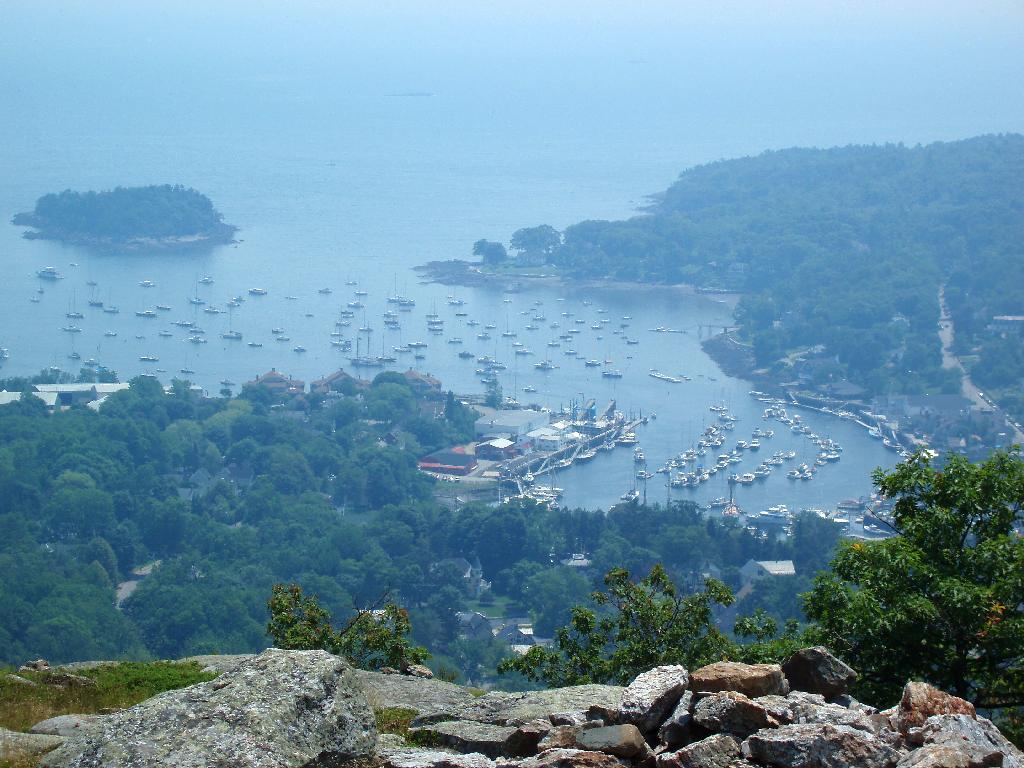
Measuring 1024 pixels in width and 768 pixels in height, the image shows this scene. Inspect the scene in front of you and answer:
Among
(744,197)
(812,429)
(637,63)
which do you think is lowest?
(812,429)

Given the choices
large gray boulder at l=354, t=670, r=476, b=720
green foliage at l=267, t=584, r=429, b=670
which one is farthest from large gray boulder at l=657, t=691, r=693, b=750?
green foliage at l=267, t=584, r=429, b=670

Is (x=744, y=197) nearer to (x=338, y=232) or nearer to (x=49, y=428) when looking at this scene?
(x=338, y=232)

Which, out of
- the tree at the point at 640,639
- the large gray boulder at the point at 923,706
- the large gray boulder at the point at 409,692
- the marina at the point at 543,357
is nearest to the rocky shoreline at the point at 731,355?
the marina at the point at 543,357

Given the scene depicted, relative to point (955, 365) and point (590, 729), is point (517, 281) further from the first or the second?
point (590, 729)

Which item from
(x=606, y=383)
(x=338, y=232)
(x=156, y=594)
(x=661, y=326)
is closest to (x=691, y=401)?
(x=606, y=383)

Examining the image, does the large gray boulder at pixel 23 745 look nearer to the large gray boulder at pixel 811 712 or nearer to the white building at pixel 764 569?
the large gray boulder at pixel 811 712

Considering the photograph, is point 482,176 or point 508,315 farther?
point 482,176

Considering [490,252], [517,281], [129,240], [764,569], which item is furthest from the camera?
[129,240]

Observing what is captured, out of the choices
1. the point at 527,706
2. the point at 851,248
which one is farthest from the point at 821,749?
the point at 851,248
